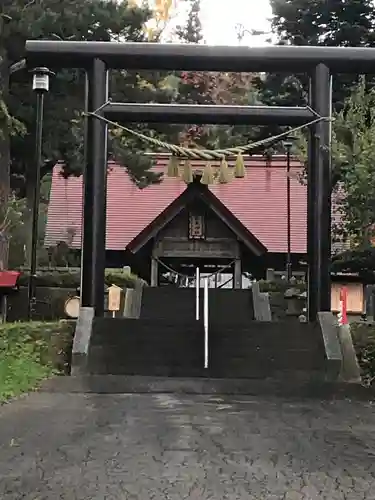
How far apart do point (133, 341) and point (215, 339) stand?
1172mm

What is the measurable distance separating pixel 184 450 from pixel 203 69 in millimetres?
7802

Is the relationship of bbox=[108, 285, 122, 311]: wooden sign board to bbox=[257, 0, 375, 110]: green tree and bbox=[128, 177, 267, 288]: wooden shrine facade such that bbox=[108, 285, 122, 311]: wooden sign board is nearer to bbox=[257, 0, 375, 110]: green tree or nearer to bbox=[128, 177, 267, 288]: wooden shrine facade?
bbox=[128, 177, 267, 288]: wooden shrine facade

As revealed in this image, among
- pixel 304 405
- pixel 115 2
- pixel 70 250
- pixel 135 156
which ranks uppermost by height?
pixel 115 2

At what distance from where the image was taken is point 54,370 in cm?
981

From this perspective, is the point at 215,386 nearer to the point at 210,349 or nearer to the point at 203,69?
the point at 210,349

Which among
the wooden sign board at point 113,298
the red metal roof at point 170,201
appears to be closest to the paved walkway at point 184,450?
the wooden sign board at point 113,298

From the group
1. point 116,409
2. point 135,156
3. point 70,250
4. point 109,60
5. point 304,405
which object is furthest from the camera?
point 70,250

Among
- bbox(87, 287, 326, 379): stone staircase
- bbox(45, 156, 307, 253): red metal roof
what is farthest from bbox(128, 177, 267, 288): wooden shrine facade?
bbox(87, 287, 326, 379): stone staircase

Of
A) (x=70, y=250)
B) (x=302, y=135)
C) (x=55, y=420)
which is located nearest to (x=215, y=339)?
(x=55, y=420)

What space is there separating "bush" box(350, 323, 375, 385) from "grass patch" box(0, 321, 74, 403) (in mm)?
3891

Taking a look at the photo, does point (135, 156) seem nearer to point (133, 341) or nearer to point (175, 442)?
point (133, 341)

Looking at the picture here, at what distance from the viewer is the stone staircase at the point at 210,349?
32.5ft

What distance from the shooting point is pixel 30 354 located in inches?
364

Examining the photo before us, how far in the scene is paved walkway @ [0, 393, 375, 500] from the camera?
12.8ft
